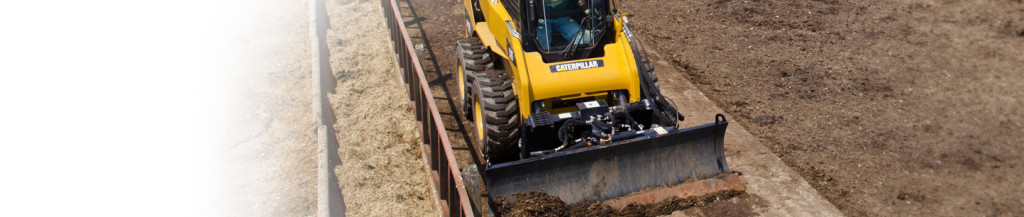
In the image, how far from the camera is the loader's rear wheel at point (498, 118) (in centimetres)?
756

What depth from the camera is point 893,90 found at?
10219mm

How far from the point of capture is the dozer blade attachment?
6.79m

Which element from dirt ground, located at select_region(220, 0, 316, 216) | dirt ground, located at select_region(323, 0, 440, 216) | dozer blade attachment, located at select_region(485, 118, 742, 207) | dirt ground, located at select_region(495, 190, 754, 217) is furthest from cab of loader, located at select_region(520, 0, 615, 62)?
dirt ground, located at select_region(220, 0, 316, 216)

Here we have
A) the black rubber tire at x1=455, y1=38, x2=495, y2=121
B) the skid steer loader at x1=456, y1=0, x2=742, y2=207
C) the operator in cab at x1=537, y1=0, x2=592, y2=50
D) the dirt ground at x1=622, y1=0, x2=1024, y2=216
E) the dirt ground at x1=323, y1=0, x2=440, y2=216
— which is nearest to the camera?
the skid steer loader at x1=456, y1=0, x2=742, y2=207

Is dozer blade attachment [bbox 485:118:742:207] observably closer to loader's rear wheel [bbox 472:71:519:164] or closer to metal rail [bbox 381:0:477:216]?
metal rail [bbox 381:0:477:216]

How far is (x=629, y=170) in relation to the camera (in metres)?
7.14

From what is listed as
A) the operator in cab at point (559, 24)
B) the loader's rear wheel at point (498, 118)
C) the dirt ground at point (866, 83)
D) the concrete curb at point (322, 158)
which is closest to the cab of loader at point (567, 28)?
the operator in cab at point (559, 24)

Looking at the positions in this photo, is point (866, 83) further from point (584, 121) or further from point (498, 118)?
point (498, 118)

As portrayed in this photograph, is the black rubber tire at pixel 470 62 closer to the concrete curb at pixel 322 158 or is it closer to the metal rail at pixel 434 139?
the metal rail at pixel 434 139

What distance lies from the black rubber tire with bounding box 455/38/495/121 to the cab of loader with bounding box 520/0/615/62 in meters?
1.18

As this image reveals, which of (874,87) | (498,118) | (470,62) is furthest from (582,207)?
(874,87)

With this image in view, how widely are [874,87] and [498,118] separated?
576 cm

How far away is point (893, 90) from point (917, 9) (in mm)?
3099

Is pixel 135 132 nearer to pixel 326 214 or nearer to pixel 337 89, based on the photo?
pixel 337 89
